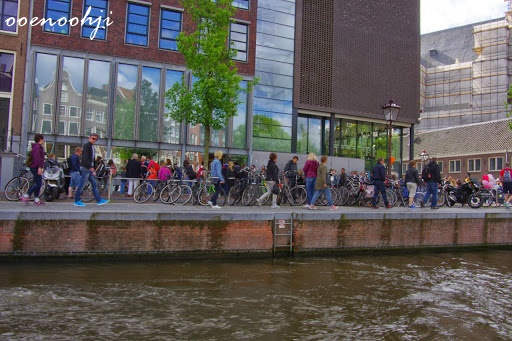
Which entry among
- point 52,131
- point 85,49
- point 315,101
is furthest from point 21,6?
point 315,101

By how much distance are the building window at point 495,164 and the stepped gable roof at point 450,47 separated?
17307 mm

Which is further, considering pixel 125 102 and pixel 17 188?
pixel 125 102

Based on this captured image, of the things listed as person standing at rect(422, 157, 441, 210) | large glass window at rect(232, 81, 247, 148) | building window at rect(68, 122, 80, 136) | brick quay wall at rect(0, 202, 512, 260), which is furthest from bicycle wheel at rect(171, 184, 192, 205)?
large glass window at rect(232, 81, 247, 148)

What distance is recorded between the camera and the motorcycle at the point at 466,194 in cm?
1719

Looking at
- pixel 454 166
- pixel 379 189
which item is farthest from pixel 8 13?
pixel 454 166

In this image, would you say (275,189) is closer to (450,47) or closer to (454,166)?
Result: (454,166)

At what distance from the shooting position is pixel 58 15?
21281mm

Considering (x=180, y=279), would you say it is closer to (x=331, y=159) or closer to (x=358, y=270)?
(x=358, y=270)

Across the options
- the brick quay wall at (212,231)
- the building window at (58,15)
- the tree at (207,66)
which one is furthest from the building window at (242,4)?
the brick quay wall at (212,231)

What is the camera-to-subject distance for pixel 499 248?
13328 mm

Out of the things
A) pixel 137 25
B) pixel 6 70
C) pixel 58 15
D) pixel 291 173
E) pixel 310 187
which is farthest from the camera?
pixel 137 25

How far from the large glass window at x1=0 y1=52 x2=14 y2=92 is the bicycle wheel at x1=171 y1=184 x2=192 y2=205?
12.0 meters

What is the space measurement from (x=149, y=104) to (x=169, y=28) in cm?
436

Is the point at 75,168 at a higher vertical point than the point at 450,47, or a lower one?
lower
